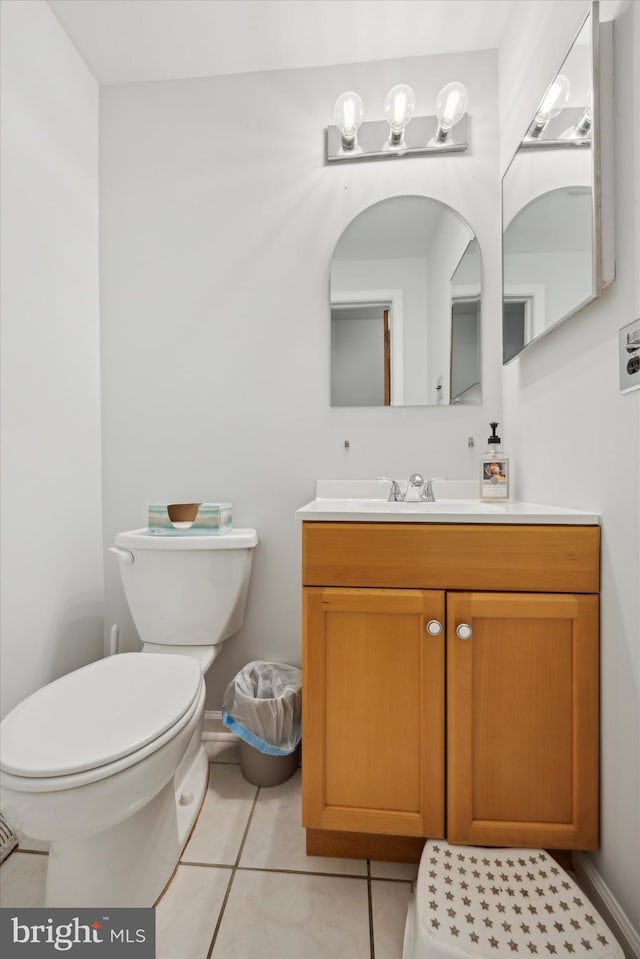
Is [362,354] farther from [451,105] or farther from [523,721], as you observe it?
[523,721]

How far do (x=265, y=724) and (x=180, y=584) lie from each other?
0.49 metres

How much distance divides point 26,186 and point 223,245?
1.95ft

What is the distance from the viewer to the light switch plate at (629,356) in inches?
31.8

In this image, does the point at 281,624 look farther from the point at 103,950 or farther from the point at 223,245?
the point at 223,245

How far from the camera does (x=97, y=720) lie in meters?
0.90

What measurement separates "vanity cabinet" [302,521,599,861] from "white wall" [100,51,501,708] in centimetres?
57

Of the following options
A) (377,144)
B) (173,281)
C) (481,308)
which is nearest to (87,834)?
(173,281)

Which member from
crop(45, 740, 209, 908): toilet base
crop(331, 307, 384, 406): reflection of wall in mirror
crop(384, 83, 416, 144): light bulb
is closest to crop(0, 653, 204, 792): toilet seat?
crop(45, 740, 209, 908): toilet base

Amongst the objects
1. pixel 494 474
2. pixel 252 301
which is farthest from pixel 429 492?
pixel 252 301

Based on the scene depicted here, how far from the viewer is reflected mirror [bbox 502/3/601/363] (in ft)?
3.00

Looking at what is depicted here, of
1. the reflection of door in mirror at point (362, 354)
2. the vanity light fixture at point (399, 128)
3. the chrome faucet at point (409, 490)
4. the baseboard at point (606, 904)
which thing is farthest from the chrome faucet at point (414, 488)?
the vanity light fixture at point (399, 128)

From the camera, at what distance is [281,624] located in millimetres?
1563

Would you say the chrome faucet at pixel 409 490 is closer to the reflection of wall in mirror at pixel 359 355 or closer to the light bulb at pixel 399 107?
the reflection of wall in mirror at pixel 359 355

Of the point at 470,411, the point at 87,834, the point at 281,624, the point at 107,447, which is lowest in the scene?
the point at 87,834
